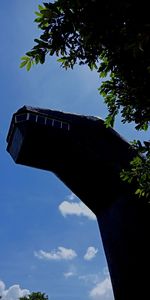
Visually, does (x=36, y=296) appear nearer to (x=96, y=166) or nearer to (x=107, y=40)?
(x=96, y=166)

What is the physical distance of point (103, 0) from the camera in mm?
5141

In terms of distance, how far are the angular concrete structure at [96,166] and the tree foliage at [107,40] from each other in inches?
563

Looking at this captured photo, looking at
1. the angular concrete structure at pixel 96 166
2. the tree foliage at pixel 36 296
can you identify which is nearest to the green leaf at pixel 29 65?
the angular concrete structure at pixel 96 166

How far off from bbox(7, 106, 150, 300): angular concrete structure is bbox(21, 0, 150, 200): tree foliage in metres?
14.3

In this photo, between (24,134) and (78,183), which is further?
(78,183)

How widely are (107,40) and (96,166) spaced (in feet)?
52.0

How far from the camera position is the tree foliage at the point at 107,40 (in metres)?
4.77

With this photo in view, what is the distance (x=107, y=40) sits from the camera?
560cm

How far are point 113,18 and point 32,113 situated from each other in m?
16.5

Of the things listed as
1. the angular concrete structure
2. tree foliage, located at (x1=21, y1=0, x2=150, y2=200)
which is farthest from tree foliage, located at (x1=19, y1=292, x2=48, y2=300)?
tree foliage, located at (x1=21, y1=0, x2=150, y2=200)

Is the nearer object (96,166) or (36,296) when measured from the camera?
(96,166)

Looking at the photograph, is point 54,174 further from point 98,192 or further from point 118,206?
point 118,206

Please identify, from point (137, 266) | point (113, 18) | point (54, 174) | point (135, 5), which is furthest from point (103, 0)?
point (54, 174)

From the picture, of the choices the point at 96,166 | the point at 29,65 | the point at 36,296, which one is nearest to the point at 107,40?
the point at 29,65
